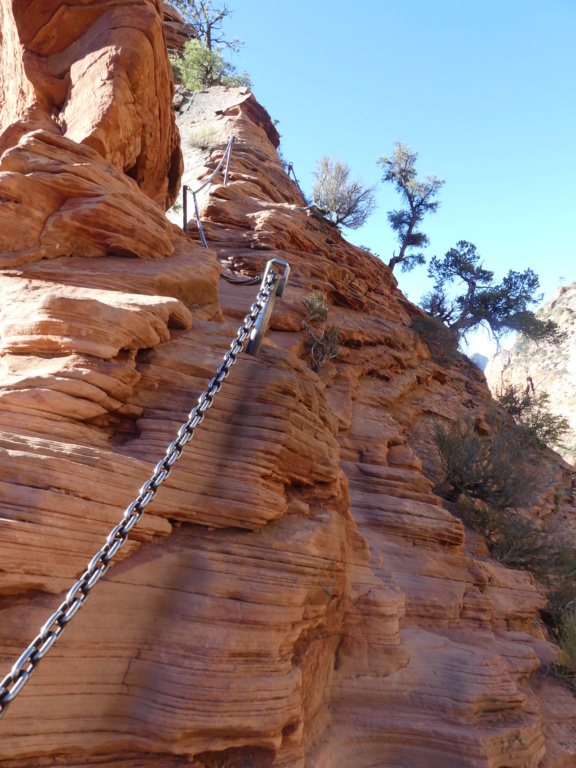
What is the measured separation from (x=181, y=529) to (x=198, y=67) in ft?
75.1

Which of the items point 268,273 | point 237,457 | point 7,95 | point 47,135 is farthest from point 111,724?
point 7,95

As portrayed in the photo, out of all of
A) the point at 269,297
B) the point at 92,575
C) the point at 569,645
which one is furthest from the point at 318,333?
the point at 92,575

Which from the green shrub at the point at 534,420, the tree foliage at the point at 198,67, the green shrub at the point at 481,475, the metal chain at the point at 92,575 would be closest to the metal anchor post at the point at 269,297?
the metal chain at the point at 92,575

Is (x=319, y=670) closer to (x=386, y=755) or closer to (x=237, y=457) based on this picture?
(x=386, y=755)

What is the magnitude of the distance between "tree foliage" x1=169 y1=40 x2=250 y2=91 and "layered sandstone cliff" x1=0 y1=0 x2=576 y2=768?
15.4m

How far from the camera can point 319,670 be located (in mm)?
3932

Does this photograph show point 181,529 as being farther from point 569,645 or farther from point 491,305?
point 491,305

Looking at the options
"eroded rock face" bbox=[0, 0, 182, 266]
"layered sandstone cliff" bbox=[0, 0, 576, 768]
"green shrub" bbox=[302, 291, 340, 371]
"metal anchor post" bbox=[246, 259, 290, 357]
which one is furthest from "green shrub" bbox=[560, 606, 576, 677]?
"eroded rock face" bbox=[0, 0, 182, 266]

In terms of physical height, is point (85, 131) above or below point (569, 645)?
above

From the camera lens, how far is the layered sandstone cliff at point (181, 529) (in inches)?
107

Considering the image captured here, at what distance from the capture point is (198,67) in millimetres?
20812

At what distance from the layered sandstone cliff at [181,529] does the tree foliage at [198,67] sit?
1537 cm

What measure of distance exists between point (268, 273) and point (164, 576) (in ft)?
7.69

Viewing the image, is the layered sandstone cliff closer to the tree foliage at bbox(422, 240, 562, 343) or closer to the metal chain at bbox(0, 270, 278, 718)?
the metal chain at bbox(0, 270, 278, 718)
